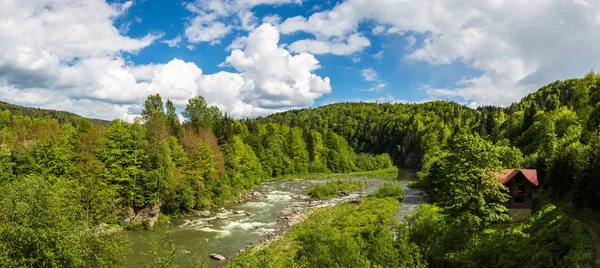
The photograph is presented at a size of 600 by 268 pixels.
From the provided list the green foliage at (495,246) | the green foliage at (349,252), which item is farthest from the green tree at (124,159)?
the green foliage at (495,246)

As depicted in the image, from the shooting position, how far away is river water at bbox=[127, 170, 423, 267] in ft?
120

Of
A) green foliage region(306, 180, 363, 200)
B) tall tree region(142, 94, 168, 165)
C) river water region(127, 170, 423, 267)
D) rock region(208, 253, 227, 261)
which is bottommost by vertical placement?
rock region(208, 253, 227, 261)

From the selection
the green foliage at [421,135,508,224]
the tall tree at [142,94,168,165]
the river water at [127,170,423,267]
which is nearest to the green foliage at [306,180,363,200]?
the river water at [127,170,423,267]

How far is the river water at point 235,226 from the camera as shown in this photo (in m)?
36.6

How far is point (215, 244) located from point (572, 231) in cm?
3347

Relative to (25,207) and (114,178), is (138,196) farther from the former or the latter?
(25,207)

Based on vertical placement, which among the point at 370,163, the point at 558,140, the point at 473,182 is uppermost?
the point at 558,140

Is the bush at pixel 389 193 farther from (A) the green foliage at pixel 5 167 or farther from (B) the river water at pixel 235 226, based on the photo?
(A) the green foliage at pixel 5 167

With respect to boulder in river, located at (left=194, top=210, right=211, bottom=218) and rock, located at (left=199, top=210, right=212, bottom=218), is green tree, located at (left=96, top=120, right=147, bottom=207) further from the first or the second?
rock, located at (left=199, top=210, right=212, bottom=218)

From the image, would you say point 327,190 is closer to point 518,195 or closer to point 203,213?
point 203,213

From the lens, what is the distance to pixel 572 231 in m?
27.8

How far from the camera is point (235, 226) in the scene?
46.5 m

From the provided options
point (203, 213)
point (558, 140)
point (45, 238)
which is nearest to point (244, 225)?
point (203, 213)

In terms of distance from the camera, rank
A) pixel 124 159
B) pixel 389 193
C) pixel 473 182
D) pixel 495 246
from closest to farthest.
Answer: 1. pixel 495 246
2. pixel 473 182
3. pixel 124 159
4. pixel 389 193
